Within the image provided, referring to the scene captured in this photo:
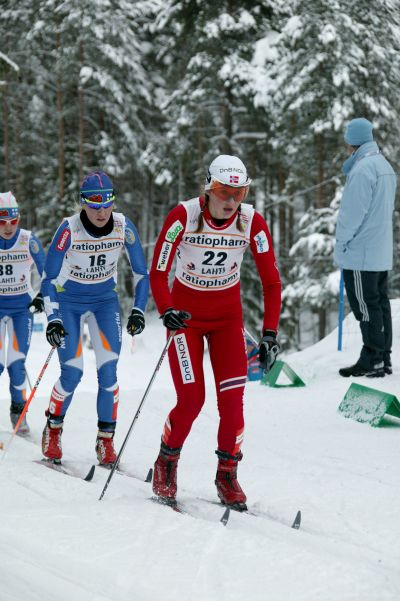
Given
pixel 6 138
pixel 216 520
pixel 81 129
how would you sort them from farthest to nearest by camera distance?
1. pixel 6 138
2. pixel 81 129
3. pixel 216 520

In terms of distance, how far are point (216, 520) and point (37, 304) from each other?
123 inches

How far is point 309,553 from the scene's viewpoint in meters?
3.36

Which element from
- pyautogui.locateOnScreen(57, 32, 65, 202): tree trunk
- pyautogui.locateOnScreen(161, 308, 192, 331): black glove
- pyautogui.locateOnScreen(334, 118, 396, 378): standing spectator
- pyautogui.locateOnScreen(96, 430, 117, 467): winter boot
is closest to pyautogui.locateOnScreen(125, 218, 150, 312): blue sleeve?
pyautogui.locateOnScreen(96, 430, 117, 467): winter boot

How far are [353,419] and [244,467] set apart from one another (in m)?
1.66

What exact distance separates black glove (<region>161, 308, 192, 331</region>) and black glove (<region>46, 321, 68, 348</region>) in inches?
48.3

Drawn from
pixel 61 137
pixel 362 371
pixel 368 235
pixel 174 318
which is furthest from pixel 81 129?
pixel 174 318

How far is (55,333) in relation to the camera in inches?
197

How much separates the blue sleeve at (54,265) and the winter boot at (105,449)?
3.58 feet

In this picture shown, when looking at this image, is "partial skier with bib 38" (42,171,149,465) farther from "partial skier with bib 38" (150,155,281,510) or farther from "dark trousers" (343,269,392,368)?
"dark trousers" (343,269,392,368)

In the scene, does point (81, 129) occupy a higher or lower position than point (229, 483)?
higher

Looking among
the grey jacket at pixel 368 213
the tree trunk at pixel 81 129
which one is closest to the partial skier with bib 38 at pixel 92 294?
the grey jacket at pixel 368 213

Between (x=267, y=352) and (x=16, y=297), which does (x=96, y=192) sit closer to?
(x=267, y=352)

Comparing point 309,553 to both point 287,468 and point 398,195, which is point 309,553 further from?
point 398,195

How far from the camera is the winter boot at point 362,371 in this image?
291 inches
